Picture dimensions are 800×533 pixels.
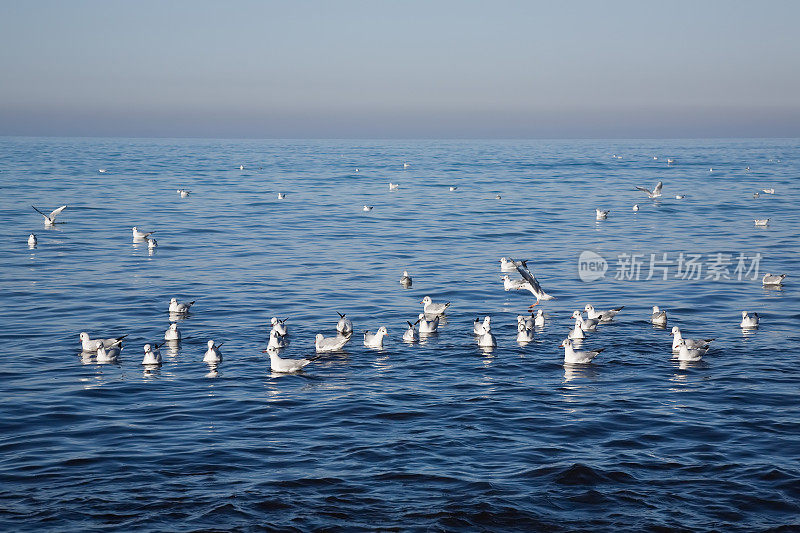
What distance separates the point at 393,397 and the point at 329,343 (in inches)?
159

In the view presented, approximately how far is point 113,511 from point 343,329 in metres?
10.4

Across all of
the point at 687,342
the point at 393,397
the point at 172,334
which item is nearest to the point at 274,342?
the point at 172,334

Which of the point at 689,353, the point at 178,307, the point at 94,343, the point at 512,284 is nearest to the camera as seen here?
the point at 689,353

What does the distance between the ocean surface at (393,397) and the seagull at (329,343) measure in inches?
10.4

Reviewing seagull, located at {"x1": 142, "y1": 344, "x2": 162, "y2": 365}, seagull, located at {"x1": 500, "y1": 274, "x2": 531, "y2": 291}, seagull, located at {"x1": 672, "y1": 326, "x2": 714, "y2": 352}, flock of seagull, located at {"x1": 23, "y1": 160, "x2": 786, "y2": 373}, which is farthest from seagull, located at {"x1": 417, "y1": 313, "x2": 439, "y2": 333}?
seagull, located at {"x1": 500, "y1": 274, "x2": 531, "y2": 291}

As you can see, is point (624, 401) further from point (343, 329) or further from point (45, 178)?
point (45, 178)

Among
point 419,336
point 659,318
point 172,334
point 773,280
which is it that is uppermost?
point 773,280

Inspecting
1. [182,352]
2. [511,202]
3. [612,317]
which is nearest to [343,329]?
[182,352]

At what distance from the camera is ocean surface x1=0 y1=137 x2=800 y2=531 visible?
11.5 m

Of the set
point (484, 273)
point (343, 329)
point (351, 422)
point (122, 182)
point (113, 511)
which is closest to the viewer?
point (113, 511)

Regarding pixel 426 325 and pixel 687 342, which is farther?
pixel 426 325

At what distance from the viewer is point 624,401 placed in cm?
1591

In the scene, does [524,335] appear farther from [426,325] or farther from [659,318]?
[659,318]

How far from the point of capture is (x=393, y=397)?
16.3 m
